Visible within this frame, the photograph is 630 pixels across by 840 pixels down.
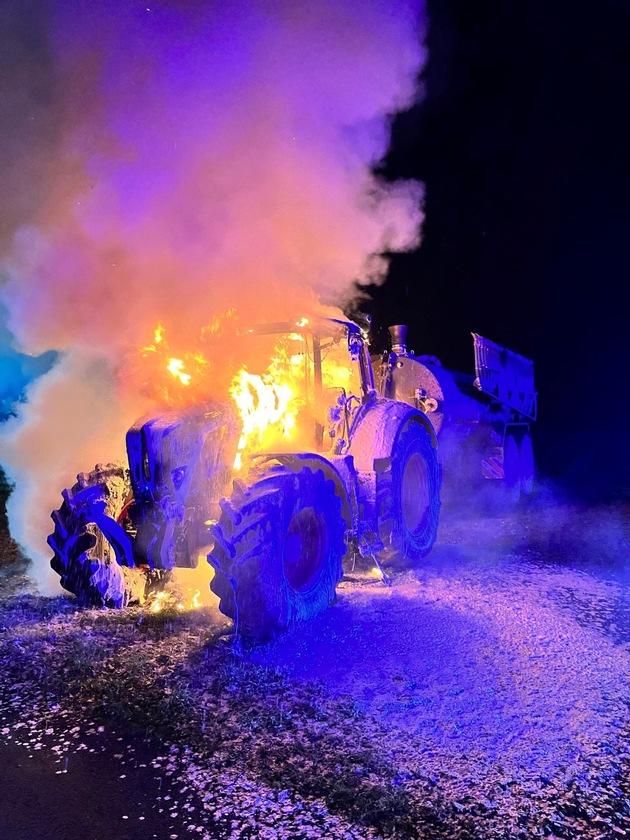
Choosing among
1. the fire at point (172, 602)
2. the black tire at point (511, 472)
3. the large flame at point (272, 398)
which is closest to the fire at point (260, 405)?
the large flame at point (272, 398)

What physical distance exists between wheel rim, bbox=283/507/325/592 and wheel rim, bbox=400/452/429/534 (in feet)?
7.85

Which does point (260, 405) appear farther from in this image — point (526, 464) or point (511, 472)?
point (526, 464)

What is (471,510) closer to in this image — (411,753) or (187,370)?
(187,370)

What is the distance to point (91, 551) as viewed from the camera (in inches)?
213

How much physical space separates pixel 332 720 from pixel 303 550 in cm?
200

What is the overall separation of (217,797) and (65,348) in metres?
6.02

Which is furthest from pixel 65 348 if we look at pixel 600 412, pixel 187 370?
pixel 600 412

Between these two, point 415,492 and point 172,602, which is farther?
point 415,492

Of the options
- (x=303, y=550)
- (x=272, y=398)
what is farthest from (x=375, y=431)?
(x=303, y=550)

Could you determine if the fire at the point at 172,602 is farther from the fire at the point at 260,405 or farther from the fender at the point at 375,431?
the fender at the point at 375,431

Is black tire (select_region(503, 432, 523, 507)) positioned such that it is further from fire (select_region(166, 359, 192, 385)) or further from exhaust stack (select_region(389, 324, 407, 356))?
fire (select_region(166, 359, 192, 385))

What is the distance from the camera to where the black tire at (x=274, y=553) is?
4461 mm

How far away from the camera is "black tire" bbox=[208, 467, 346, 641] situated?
4.46 metres

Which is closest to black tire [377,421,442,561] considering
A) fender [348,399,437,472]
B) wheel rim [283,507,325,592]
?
fender [348,399,437,472]
